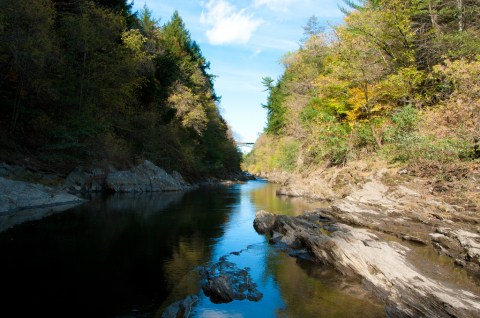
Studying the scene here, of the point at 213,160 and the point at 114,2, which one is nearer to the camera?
the point at 114,2

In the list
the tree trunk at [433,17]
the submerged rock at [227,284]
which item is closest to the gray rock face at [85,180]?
the submerged rock at [227,284]

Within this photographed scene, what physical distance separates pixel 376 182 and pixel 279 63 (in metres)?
37.0

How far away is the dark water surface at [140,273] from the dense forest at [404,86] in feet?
39.6

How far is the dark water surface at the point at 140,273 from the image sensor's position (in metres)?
7.50

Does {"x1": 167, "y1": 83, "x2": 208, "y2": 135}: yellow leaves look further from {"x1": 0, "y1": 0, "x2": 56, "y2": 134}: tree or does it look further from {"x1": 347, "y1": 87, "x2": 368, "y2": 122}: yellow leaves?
{"x1": 347, "y1": 87, "x2": 368, "y2": 122}: yellow leaves

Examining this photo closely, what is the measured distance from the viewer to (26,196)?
19.1 m

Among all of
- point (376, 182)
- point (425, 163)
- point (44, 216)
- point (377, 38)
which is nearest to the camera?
point (44, 216)

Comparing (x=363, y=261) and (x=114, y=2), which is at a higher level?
(x=114, y=2)

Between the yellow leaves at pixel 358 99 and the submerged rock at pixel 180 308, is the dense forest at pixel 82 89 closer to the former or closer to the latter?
the submerged rock at pixel 180 308

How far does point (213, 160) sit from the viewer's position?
57.5 metres

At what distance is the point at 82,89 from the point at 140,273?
22046 mm

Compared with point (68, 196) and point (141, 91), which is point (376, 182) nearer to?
point (68, 196)

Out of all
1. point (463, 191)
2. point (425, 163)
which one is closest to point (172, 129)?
point (425, 163)

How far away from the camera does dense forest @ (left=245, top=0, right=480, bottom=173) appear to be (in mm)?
17344
